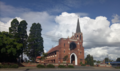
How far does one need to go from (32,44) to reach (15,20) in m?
10.0

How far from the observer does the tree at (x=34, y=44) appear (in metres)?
44.9

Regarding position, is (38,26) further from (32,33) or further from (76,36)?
(76,36)

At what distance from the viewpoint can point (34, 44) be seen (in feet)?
146

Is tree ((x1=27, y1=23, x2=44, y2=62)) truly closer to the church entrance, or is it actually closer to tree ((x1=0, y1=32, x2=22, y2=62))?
tree ((x1=0, y1=32, x2=22, y2=62))

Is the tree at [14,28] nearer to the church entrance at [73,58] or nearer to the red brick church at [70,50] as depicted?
the red brick church at [70,50]

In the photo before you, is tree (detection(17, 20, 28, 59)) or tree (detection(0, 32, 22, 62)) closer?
tree (detection(0, 32, 22, 62))

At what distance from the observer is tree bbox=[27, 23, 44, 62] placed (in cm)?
4491

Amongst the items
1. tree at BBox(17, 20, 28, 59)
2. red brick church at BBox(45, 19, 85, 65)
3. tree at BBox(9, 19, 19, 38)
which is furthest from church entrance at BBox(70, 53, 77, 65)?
tree at BBox(9, 19, 19, 38)

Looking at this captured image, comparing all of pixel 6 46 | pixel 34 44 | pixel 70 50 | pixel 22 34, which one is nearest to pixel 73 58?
pixel 70 50

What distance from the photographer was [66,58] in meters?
54.8

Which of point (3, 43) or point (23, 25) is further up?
point (23, 25)

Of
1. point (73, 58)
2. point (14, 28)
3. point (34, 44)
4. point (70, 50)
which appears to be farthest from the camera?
point (73, 58)

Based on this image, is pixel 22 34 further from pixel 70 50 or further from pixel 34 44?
pixel 70 50

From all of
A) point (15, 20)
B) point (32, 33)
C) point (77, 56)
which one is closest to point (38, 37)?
point (32, 33)
